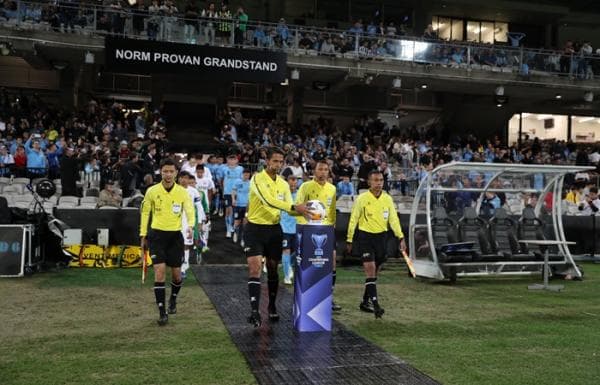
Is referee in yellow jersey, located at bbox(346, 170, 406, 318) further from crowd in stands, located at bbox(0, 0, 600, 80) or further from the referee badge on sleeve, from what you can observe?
crowd in stands, located at bbox(0, 0, 600, 80)

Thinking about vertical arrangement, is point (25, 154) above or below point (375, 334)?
above

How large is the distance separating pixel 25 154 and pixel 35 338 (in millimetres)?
12200

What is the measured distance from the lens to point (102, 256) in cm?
1281

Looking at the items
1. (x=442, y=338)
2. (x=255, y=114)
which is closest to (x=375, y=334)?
(x=442, y=338)

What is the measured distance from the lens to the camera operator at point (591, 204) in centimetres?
1764

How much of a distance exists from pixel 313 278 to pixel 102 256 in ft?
23.4

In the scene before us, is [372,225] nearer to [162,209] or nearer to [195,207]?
[162,209]

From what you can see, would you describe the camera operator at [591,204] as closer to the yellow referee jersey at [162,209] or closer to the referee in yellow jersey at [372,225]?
the referee in yellow jersey at [372,225]

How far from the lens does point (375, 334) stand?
705 centimetres

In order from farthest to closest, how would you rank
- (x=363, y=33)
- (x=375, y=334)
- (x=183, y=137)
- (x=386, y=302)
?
(x=183, y=137) < (x=363, y=33) < (x=386, y=302) < (x=375, y=334)

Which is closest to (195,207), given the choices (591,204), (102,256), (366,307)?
(102,256)

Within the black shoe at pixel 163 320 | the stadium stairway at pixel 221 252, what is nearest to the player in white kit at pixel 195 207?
the stadium stairway at pixel 221 252

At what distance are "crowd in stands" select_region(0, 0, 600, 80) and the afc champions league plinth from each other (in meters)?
16.9

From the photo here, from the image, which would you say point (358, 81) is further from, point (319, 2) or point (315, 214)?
point (315, 214)
